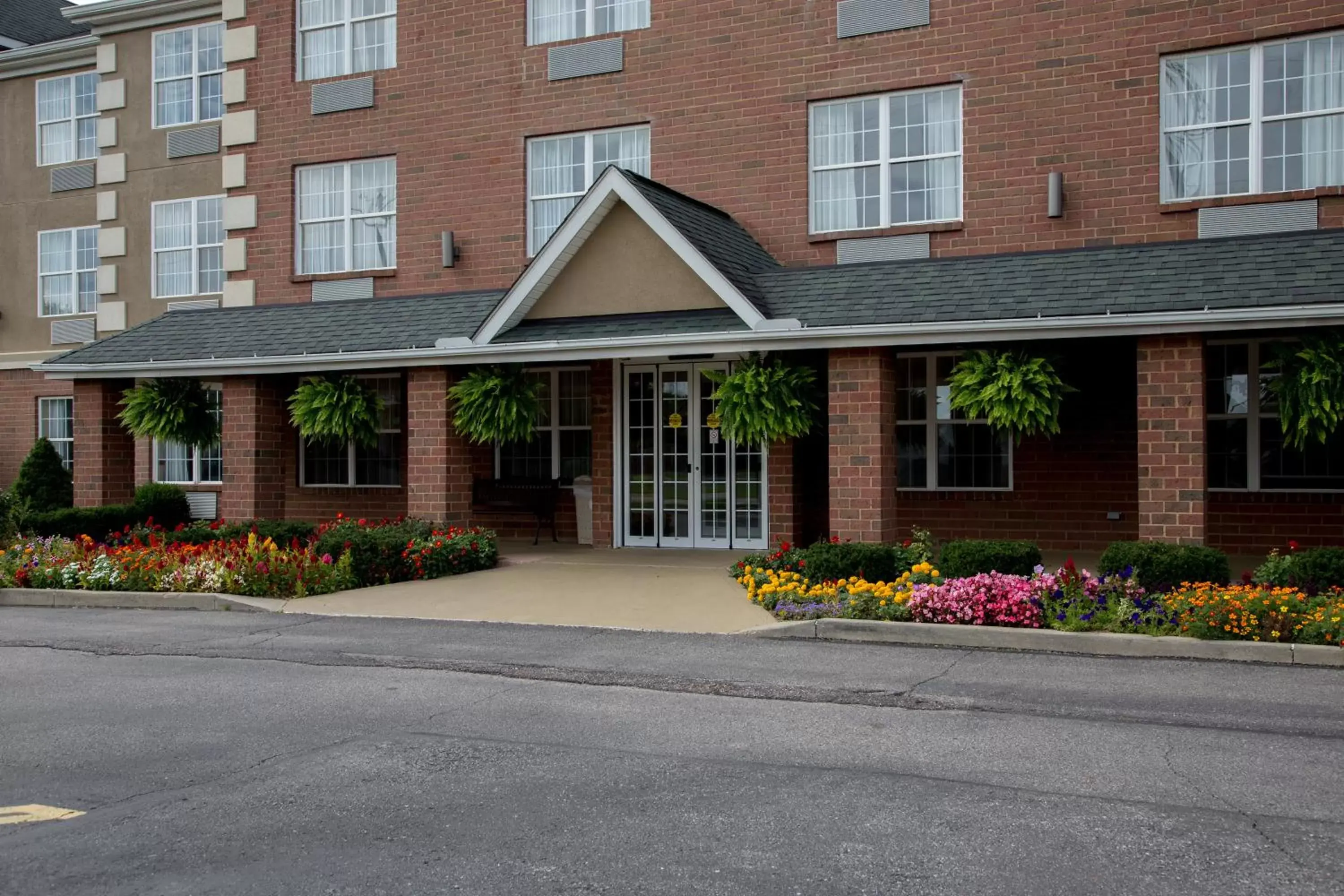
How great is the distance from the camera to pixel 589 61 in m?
18.7

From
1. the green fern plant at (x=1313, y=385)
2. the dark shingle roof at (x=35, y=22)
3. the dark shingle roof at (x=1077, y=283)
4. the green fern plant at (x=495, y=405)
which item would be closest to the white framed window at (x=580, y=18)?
the dark shingle roof at (x=1077, y=283)

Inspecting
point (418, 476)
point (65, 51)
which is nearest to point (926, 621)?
point (418, 476)

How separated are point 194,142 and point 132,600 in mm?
11940

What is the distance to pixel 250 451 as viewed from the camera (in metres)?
18.6

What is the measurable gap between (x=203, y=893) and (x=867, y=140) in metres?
14.3

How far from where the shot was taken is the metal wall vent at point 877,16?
16.7 meters

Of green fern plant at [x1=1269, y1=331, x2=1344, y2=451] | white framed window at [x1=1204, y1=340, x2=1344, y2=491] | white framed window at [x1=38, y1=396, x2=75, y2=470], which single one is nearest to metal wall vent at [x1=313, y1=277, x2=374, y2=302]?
white framed window at [x1=38, y1=396, x2=75, y2=470]

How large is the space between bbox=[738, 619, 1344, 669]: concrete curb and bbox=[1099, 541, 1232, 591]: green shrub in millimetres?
1393

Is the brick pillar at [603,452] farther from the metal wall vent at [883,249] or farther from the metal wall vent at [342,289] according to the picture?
the metal wall vent at [342,289]

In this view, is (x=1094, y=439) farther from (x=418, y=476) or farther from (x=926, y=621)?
(x=418, y=476)

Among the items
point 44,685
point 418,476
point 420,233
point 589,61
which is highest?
point 589,61

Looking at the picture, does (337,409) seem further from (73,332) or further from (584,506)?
(73,332)

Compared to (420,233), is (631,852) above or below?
below

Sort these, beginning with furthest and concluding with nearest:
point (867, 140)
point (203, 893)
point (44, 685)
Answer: point (867, 140) → point (44, 685) → point (203, 893)
